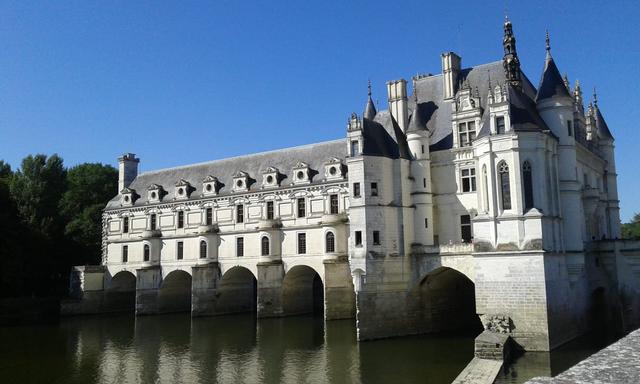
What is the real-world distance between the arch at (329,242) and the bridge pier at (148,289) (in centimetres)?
1541

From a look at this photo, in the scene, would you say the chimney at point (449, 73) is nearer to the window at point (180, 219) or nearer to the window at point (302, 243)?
the window at point (302, 243)

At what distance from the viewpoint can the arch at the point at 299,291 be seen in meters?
35.1

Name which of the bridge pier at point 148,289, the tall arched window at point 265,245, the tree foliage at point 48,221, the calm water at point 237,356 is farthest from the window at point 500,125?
the tree foliage at point 48,221

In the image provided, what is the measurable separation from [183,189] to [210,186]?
271cm

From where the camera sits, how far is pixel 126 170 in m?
47.0

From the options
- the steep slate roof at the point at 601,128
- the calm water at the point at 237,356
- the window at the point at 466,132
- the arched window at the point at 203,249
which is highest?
the steep slate roof at the point at 601,128

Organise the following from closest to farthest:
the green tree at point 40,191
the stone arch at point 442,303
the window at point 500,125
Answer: the window at point 500,125 → the stone arch at point 442,303 → the green tree at point 40,191

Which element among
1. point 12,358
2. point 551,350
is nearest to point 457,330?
point 551,350

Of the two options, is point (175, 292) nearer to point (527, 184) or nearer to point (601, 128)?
point (527, 184)

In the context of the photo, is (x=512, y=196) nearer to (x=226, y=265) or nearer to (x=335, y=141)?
(x=335, y=141)

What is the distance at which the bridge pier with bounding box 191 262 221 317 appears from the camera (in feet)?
121

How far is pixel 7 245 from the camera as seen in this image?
1494 inches

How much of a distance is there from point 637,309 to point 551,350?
635 centimetres

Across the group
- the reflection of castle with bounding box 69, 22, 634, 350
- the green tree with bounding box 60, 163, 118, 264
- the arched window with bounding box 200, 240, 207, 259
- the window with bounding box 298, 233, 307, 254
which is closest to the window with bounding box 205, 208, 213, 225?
the reflection of castle with bounding box 69, 22, 634, 350
